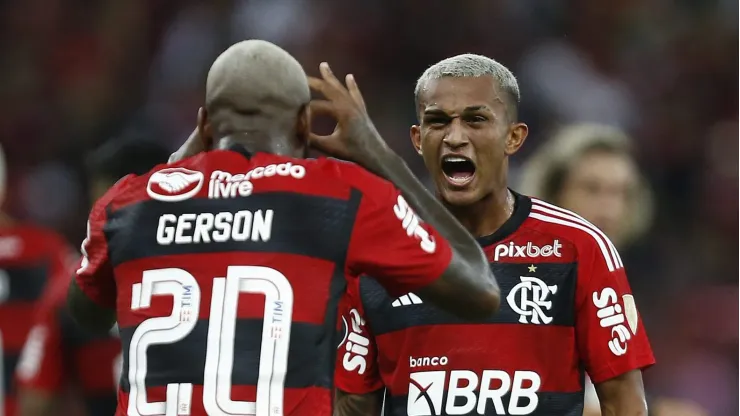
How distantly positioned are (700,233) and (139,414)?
798cm

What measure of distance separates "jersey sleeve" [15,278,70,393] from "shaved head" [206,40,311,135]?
140 inches

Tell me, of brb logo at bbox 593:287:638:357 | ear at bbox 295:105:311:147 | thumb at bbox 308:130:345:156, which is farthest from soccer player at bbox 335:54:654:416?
ear at bbox 295:105:311:147

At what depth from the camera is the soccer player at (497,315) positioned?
4340mm

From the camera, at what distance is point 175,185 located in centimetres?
377

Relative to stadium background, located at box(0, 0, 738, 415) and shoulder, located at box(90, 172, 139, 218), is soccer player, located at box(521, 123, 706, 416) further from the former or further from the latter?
shoulder, located at box(90, 172, 139, 218)

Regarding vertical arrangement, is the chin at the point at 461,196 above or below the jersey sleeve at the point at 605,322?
above

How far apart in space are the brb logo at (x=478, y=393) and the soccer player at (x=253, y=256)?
2.03ft

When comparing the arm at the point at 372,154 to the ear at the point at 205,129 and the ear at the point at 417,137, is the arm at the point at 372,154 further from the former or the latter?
the ear at the point at 417,137

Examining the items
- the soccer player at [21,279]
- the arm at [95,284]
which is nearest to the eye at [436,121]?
the arm at [95,284]

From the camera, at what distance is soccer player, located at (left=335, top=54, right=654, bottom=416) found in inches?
171

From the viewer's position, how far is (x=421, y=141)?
4648 millimetres

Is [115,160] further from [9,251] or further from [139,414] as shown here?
[139,414]

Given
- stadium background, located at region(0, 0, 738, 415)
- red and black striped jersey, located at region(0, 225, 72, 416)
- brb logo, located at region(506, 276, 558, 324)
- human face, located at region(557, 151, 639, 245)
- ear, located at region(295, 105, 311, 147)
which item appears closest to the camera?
ear, located at region(295, 105, 311, 147)

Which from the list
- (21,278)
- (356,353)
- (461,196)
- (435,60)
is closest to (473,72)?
(461,196)
